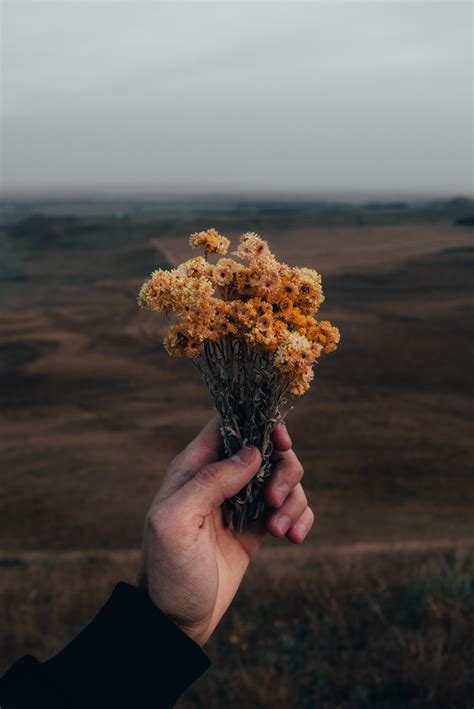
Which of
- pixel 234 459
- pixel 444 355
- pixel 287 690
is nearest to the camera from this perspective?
pixel 234 459

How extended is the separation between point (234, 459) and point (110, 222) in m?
49.8

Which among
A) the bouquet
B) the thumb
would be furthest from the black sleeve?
the bouquet

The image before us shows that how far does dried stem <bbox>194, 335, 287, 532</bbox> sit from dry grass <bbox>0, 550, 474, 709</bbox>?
2935 mm

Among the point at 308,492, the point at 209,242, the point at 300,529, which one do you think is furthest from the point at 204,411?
the point at 209,242

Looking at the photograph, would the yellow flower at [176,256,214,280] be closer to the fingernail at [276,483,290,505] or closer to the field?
the fingernail at [276,483,290,505]

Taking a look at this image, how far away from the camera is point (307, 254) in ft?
108

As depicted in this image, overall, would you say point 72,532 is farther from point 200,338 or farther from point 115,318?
point 115,318

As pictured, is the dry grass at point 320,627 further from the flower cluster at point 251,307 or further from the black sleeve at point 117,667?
the flower cluster at point 251,307

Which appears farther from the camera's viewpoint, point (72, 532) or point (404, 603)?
point (72, 532)

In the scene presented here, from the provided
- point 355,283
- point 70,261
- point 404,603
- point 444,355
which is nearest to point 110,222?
point 70,261

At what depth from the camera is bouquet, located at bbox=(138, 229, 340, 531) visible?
208cm

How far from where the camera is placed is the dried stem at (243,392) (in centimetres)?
226

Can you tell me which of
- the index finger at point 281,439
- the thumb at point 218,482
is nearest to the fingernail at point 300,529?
the index finger at point 281,439

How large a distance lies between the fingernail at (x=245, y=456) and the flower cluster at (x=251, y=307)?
28 cm
